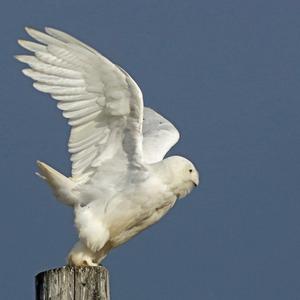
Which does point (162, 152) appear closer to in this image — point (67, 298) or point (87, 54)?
point (87, 54)

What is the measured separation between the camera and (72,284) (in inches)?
347

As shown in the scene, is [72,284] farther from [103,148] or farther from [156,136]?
[156,136]

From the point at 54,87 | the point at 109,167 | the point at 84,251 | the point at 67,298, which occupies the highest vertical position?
the point at 54,87

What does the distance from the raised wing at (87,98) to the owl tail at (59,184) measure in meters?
0.21

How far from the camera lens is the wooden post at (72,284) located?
872 centimetres

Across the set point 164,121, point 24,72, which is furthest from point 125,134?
point 164,121

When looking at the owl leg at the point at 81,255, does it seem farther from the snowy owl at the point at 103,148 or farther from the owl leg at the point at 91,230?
the snowy owl at the point at 103,148

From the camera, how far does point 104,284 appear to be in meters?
8.91

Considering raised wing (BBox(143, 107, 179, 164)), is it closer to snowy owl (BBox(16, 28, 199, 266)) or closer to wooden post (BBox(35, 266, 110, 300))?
snowy owl (BBox(16, 28, 199, 266))

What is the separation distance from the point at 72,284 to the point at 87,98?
112 inches

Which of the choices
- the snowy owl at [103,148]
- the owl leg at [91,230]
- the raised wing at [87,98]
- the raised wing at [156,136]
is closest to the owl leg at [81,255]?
the owl leg at [91,230]

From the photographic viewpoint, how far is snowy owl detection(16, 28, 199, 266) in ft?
35.7

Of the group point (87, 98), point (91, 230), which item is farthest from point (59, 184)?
point (87, 98)

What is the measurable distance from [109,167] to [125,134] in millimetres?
340
